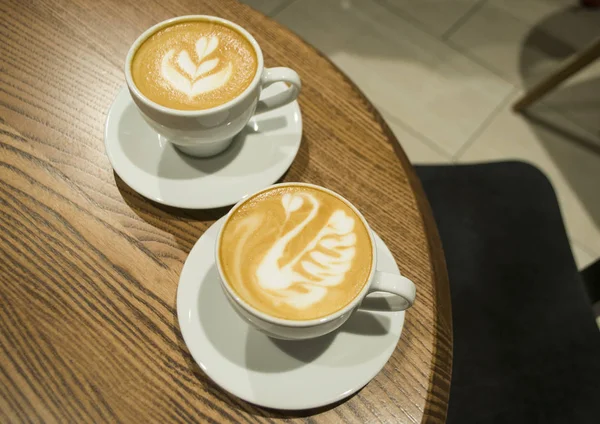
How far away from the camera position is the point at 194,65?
624 millimetres

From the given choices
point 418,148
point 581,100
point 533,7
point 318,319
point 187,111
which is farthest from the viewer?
point 533,7

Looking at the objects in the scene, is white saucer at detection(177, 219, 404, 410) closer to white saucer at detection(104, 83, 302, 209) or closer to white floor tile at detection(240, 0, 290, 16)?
white saucer at detection(104, 83, 302, 209)

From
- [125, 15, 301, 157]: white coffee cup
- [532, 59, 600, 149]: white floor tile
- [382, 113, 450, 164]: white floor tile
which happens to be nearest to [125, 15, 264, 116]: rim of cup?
[125, 15, 301, 157]: white coffee cup

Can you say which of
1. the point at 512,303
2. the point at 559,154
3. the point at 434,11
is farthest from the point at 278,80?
the point at 434,11

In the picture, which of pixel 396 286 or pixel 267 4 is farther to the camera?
pixel 267 4

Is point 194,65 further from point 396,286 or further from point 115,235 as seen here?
point 396,286

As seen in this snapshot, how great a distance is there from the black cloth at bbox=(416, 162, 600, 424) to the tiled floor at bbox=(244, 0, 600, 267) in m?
0.73

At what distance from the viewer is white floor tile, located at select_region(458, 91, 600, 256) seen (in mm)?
1604

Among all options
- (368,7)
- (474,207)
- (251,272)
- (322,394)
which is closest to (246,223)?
(251,272)

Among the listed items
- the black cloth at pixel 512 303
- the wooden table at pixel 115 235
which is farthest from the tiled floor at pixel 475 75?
the wooden table at pixel 115 235

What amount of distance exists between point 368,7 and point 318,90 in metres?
1.41

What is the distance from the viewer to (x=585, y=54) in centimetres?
154

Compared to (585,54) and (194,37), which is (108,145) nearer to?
(194,37)

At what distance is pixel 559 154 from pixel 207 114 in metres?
1.52
